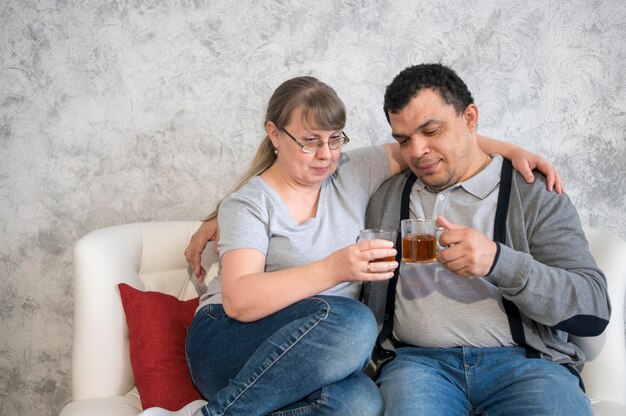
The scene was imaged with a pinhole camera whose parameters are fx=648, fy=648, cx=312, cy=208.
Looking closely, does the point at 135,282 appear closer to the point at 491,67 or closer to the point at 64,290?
the point at 64,290

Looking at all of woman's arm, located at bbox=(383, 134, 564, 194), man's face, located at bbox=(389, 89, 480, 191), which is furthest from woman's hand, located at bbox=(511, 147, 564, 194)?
man's face, located at bbox=(389, 89, 480, 191)

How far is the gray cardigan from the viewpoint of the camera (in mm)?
1696

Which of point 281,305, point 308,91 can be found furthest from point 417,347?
point 308,91

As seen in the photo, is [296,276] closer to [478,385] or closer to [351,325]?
[351,325]

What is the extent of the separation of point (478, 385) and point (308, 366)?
1.66 feet

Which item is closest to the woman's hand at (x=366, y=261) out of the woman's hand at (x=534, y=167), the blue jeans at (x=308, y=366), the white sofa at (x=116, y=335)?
the blue jeans at (x=308, y=366)

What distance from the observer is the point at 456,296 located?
188 cm

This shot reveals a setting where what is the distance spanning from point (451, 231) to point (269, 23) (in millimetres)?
1230

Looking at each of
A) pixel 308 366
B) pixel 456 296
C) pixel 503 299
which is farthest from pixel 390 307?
pixel 308 366

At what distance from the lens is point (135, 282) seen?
2.22 metres

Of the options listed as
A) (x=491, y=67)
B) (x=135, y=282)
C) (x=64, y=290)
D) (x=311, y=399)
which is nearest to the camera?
(x=311, y=399)

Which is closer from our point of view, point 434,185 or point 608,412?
point 608,412

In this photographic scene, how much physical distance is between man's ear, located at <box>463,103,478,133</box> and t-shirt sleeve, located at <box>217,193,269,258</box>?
0.68m

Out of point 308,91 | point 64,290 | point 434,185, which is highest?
point 308,91
